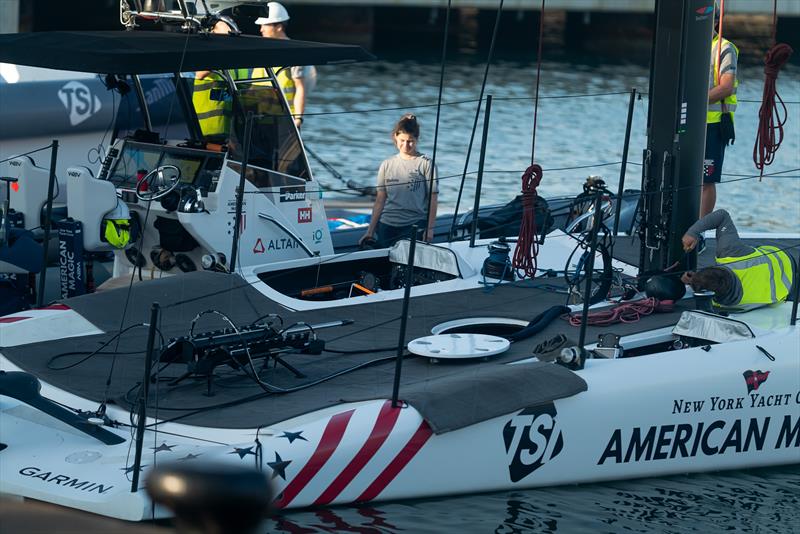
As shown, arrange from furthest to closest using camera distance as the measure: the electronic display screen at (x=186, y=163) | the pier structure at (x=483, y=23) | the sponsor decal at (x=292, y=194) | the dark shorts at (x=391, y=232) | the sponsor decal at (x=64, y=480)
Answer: the pier structure at (x=483, y=23)
the dark shorts at (x=391, y=232)
the sponsor decal at (x=292, y=194)
the electronic display screen at (x=186, y=163)
the sponsor decal at (x=64, y=480)

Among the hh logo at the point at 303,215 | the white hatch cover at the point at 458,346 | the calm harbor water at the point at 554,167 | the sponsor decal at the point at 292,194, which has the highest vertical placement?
the sponsor decal at the point at 292,194

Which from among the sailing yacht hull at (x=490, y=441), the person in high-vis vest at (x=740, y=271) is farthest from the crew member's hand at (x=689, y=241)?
the sailing yacht hull at (x=490, y=441)

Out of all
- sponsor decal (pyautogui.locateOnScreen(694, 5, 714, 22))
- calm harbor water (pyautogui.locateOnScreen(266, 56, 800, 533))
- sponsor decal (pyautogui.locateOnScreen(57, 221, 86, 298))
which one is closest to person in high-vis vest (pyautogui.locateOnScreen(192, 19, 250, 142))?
sponsor decal (pyautogui.locateOnScreen(57, 221, 86, 298))

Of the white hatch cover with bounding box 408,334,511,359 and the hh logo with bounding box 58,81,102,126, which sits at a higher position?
the hh logo with bounding box 58,81,102,126

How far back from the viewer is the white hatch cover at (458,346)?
7234 mm

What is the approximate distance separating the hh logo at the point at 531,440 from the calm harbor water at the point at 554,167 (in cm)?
17

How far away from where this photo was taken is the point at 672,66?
335 inches

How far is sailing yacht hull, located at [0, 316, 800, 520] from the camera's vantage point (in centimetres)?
598

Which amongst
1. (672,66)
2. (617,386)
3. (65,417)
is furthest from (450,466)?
(672,66)

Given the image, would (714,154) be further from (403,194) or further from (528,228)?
(403,194)

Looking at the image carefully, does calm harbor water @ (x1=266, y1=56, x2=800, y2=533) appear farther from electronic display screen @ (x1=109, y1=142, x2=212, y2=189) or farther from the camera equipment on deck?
electronic display screen @ (x1=109, y1=142, x2=212, y2=189)

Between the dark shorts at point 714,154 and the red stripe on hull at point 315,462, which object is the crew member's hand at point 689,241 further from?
the red stripe on hull at point 315,462

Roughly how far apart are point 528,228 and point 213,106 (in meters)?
2.90

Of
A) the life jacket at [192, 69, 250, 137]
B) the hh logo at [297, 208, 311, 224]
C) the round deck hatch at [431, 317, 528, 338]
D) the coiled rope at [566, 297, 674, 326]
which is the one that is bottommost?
the round deck hatch at [431, 317, 528, 338]
